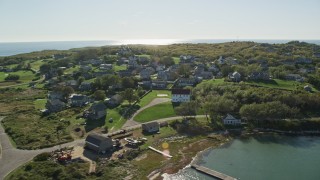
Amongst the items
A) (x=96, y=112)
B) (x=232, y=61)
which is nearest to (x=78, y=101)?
(x=96, y=112)

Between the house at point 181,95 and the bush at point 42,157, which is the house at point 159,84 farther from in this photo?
the bush at point 42,157

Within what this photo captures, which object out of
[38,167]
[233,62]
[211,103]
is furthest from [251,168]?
[233,62]

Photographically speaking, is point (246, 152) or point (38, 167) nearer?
point (38, 167)

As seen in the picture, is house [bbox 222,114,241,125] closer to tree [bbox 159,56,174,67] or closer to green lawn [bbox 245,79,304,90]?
green lawn [bbox 245,79,304,90]

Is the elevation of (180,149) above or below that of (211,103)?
below

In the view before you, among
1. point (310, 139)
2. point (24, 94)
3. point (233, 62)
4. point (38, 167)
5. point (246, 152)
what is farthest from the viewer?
point (233, 62)

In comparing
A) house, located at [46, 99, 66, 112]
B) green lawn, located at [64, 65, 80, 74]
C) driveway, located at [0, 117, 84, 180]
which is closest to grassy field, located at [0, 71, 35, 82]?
green lawn, located at [64, 65, 80, 74]

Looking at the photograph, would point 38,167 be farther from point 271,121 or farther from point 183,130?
point 271,121

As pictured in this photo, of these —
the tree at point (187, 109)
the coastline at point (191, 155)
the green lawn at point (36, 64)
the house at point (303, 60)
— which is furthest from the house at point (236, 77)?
the green lawn at point (36, 64)
